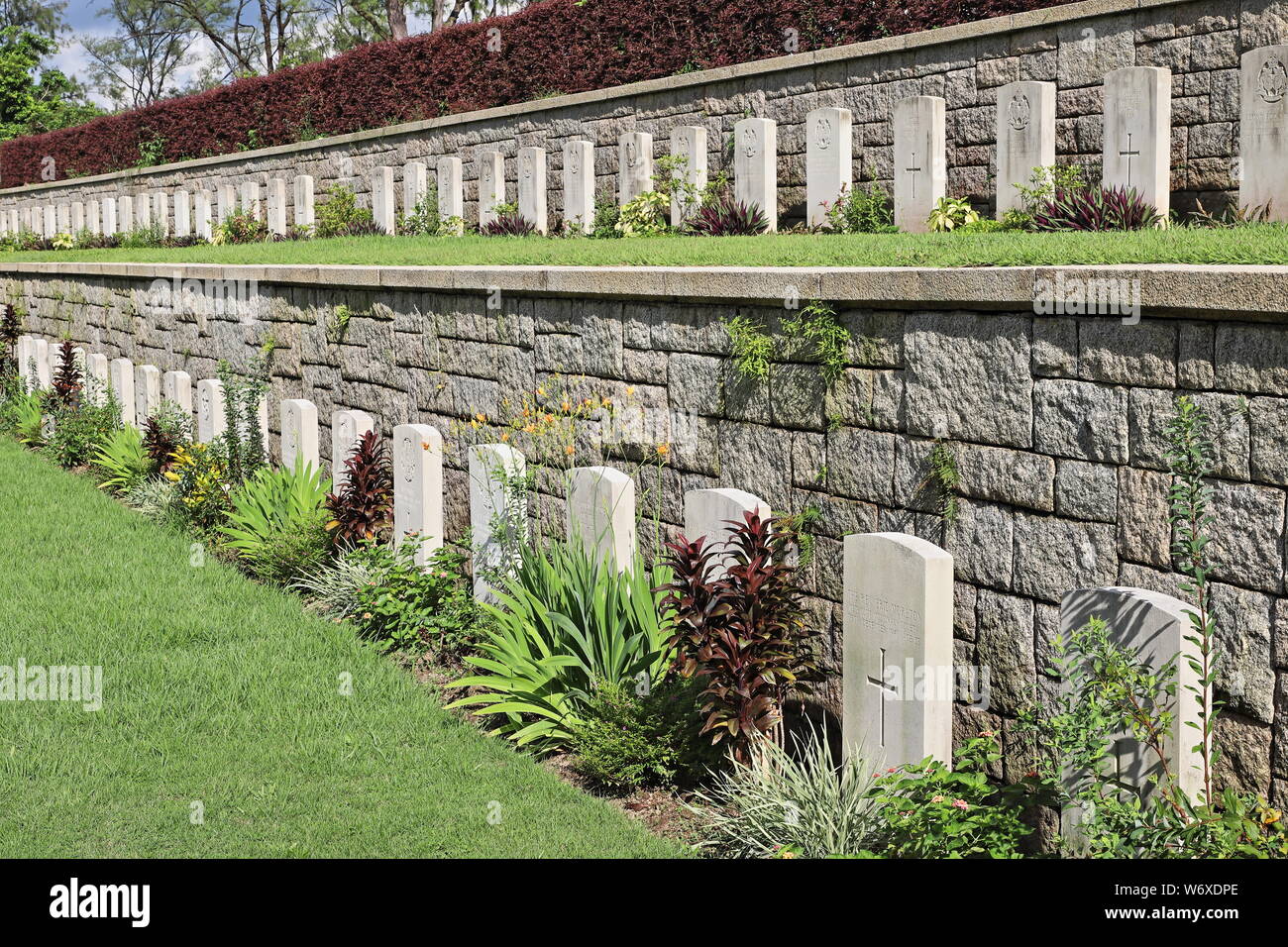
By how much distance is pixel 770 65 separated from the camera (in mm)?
9484

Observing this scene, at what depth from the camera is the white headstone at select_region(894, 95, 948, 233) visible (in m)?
7.42

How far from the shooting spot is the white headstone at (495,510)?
5895 millimetres

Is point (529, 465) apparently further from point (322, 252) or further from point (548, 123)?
point (548, 123)

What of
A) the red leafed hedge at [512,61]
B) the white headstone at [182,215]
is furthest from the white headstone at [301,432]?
the white headstone at [182,215]

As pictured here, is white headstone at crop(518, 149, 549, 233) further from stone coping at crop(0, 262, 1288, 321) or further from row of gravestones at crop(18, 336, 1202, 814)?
row of gravestones at crop(18, 336, 1202, 814)

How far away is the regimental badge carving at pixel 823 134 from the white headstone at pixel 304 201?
8.43m

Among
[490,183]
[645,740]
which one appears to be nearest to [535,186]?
[490,183]

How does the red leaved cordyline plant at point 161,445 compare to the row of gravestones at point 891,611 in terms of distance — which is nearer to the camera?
the row of gravestones at point 891,611

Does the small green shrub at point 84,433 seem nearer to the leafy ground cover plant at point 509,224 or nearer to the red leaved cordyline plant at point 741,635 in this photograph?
the leafy ground cover plant at point 509,224

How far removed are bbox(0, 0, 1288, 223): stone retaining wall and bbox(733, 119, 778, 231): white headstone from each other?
0.41 meters

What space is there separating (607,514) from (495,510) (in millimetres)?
929

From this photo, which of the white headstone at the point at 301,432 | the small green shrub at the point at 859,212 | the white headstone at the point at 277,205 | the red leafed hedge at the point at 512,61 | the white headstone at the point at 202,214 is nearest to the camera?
the white headstone at the point at 301,432

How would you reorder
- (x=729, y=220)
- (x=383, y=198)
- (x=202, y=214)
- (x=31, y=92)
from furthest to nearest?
(x=31, y=92) < (x=202, y=214) < (x=383, y=198) < (x=729, y=220)

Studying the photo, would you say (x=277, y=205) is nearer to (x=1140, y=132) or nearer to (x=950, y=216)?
(x=950, y=216)
